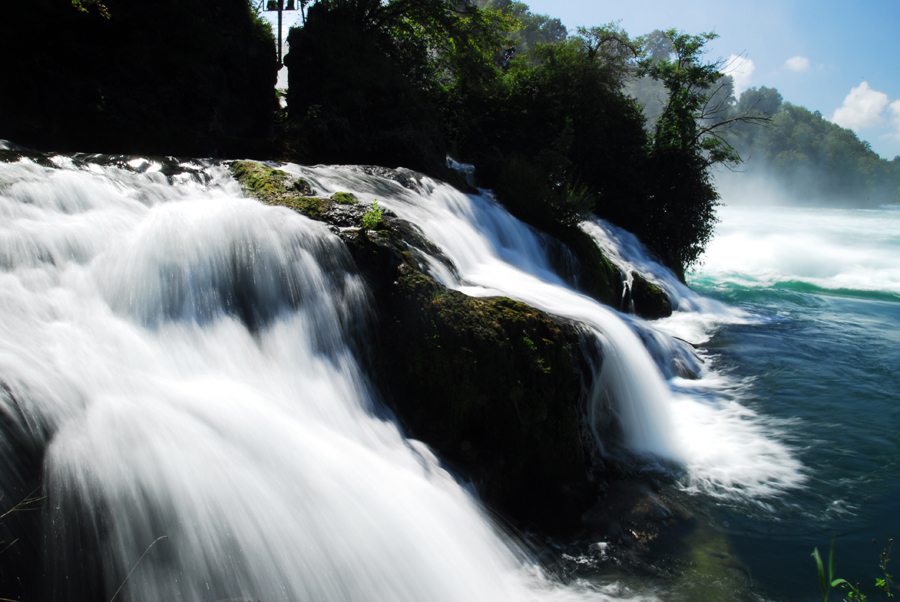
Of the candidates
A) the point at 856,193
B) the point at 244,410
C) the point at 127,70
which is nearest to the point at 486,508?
the point at 244,410

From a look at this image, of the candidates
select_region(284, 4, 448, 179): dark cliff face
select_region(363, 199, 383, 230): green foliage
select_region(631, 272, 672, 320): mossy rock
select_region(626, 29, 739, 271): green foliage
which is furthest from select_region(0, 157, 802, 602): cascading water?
select_region(626, 29, 739, 271): green foliage

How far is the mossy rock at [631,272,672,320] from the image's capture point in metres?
11.7

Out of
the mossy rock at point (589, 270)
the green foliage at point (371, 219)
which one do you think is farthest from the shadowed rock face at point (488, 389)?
the mossy rock at point (589, 270)

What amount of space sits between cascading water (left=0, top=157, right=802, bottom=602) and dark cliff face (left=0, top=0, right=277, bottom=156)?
4256 millimetres

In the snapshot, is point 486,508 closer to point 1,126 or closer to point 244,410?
point 244,410

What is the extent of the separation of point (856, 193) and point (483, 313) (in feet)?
340

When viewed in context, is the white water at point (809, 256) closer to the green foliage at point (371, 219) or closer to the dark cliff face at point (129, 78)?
the green foliage at point (371, 219)

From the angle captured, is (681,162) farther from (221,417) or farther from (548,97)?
(221,417)

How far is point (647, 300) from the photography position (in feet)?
38.6

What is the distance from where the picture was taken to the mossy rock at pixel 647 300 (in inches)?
462

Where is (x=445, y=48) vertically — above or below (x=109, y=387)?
above

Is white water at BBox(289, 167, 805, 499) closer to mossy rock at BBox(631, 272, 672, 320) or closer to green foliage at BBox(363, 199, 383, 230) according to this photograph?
green foliage at BBox(363, 199, 383, 230)

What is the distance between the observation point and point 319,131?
1123 cm

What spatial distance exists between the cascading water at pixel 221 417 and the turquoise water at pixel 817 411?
19.1 inches
